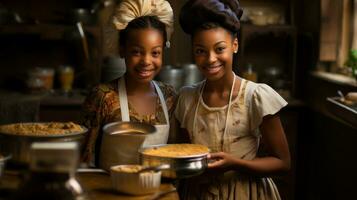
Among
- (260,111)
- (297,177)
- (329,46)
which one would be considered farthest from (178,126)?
(297,177)

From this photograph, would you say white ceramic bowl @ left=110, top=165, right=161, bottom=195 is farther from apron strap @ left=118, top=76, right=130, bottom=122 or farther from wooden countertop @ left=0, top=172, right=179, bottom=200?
apron strap @ left=118, top=76, right=130, bottom=122

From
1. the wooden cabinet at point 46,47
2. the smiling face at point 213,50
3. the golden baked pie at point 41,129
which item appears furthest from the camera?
the wooden cabinet at point 46,47

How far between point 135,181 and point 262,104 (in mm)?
644

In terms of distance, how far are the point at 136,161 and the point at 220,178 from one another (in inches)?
14.8

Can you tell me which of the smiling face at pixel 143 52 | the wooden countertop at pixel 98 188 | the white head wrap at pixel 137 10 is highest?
the white head wrap at pixel 137 10

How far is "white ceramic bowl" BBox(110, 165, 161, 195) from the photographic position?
6.04 feet

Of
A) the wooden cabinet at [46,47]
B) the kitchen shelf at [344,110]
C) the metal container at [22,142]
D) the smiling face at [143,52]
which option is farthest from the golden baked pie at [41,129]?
the wooden cabinet at [46,47]

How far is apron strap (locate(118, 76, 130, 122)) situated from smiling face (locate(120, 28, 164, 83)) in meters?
0.12

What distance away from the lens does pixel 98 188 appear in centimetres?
197

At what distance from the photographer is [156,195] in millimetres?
1843

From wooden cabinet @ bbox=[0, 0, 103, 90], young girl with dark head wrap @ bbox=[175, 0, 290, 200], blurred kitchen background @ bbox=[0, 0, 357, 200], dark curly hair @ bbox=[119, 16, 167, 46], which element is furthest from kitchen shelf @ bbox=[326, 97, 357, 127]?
wooden cabinet @ bbox=[0, 0, 103, 90]

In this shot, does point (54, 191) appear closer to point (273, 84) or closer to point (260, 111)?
point (260, 111)

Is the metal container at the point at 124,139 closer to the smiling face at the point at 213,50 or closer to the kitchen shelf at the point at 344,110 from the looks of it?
the smiling face at the point at 213,50

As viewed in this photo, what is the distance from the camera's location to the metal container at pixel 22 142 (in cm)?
192
